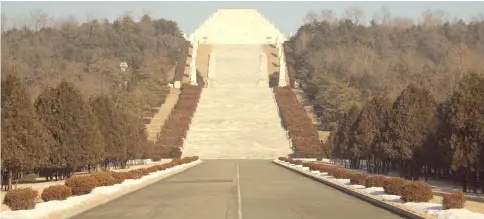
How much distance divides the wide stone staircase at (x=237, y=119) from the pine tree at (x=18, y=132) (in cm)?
3683

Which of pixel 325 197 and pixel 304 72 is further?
pixel 304 72

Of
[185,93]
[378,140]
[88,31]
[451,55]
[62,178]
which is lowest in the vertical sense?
[62,178]

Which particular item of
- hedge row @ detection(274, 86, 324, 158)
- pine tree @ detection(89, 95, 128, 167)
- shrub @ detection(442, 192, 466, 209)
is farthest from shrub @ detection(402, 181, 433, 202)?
hedge row @ detection(274, 86, 324, 158)

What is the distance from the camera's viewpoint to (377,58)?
117 metres

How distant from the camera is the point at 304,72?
111m

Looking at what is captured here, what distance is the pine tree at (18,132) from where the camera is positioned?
2648cm

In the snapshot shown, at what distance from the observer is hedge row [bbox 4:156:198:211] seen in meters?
17.1

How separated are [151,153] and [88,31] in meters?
88.5

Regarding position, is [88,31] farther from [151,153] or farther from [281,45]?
[151,153]

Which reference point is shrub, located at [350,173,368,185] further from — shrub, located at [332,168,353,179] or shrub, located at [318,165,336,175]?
shrub, located at [318,165,336,175]

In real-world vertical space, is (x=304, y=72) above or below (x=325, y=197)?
above

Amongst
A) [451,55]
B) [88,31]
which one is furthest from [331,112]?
[88,31]

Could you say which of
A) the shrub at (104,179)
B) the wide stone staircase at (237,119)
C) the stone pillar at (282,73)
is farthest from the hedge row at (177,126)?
the shrub at (104,179)

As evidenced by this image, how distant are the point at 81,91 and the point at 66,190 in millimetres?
52727
